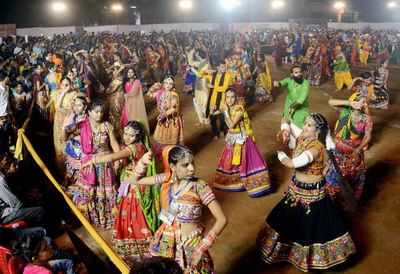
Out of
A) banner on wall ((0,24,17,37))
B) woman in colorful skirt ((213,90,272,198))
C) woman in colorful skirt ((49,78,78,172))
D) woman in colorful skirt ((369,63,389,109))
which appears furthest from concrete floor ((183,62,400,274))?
banner on wall ((0,24,17,37))

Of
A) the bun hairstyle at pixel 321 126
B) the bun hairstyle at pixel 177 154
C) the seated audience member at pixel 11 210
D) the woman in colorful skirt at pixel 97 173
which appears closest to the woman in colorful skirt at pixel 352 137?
the bun hairstyle at pixel 321 126

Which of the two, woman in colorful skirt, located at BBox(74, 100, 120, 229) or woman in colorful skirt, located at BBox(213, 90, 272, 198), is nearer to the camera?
woman in colorful skirt, located at BBox(74, 100, 120, 229)

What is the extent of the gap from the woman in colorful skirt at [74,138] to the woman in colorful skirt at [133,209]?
819 millimetres

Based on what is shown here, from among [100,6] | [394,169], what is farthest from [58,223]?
[100,6]

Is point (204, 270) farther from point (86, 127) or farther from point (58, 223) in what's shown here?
point (58, 223)

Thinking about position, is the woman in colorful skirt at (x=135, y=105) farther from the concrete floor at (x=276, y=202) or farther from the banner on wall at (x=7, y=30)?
the banner on wall at (x=7, y=30)

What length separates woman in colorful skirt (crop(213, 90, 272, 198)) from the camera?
6.00m

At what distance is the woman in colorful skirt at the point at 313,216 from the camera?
13.1 ft

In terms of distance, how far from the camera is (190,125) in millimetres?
10297

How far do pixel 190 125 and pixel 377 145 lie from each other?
159 inches

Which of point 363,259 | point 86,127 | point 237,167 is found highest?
point 86,127

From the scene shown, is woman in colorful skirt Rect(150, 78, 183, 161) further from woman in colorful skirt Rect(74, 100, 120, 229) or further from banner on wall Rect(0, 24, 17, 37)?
banner on wall Rect(0, 24, 17, 37)

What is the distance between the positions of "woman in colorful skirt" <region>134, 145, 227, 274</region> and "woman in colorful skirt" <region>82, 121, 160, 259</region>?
4.14 feet

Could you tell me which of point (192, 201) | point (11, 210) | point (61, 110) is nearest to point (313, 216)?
point (192, 201)
